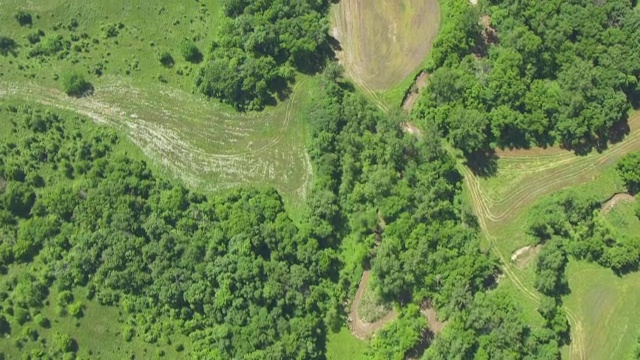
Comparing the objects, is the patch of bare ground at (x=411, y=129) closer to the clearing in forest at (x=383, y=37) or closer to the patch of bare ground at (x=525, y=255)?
the clearing in forest at (x=383, y=37)

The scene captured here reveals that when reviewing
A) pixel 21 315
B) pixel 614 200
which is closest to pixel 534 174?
pixel 614 200

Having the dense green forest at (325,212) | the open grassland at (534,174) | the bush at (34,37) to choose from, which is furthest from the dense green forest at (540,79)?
the bush at (34,37)

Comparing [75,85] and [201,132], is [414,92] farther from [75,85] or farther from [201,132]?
[75,85]

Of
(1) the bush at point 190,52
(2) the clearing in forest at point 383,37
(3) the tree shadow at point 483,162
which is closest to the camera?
(3) the tree shadow at point 483,162

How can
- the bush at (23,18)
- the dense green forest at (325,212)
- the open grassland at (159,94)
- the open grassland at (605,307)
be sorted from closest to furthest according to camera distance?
the dense green forest at (325,212) → the open grassland at (605,307) → the open grassland at (159,94) → the bush at (23,18)

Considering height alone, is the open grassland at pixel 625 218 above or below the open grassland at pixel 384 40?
below

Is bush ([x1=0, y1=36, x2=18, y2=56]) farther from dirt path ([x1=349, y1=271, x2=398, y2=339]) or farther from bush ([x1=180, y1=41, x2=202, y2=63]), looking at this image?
dirt path ([x1=349, y1=271, x2=398, y2=339])

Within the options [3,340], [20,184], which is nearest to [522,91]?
[20,184]
